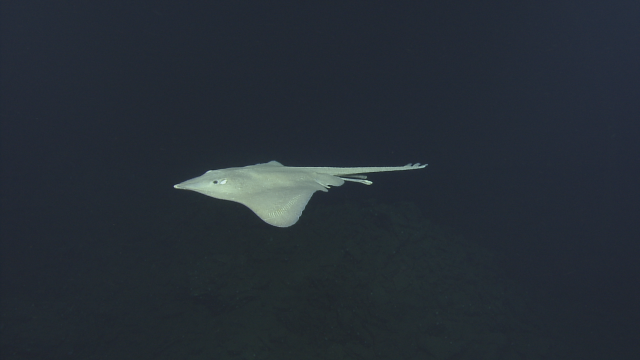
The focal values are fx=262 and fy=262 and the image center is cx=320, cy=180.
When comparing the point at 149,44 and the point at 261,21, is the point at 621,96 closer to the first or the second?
the point at 261,21

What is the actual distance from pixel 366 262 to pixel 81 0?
39.8 ft

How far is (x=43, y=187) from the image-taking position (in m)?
8.45

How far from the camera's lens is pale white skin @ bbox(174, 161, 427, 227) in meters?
2.98

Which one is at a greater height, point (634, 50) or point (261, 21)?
point (261, 21)

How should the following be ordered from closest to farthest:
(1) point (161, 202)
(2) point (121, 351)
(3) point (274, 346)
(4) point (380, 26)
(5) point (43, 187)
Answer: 1. (3) point (274, 346)
2. (2) point (121, 351)
3. (1) point (161, 202)
4. (5) point (43, 187)
5. (4) point (380, 26)

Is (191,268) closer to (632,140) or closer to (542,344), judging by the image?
(542,344)

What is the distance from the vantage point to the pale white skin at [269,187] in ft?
9.78

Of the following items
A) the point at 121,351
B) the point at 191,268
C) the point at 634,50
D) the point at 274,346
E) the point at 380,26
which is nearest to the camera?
the point at 274,346

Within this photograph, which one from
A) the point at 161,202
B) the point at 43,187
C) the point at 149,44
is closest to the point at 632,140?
the point at 161,202

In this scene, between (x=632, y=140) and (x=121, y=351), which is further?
(x=632, y=140)

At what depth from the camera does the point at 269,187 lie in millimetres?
3539

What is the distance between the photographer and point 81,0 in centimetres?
862

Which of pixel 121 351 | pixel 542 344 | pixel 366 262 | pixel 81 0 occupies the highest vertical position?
pixel 81 0

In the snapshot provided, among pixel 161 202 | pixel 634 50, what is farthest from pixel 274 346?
pixel 634 50
